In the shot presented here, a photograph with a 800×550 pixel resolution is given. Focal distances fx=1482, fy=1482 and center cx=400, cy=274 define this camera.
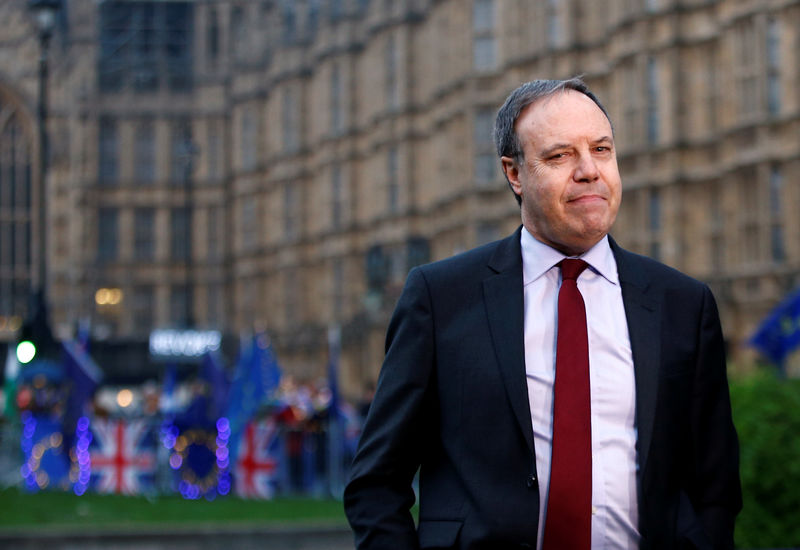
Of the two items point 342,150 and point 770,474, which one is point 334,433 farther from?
point 342,150

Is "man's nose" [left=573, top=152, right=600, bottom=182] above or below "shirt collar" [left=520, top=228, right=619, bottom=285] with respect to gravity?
above

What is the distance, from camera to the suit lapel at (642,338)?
3293mm

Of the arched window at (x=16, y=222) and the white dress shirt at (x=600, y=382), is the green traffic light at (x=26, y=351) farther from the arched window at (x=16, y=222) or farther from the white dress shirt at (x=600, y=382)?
the arched window at (x=16, y=222)

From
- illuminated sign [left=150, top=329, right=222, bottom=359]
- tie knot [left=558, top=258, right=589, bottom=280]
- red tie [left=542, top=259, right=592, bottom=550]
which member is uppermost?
tie knot [left=558, top=258, right=589, bottom=280]

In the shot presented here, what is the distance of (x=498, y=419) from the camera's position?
3334 millimetres

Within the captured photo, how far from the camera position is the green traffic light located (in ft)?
66.4

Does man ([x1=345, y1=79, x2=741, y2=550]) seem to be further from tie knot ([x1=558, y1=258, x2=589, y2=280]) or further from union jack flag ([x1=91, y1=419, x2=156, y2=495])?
union jack flag ([x1=91, y1=419, x2=156, y2=495])

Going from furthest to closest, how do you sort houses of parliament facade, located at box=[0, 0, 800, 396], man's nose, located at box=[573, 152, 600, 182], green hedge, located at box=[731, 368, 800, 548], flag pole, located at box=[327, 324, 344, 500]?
1. houses of parliament facade, located at box=[0, 0, 800, 396]
2. flag pole, located at box=[327, 324, 344, 500]
3. green hedge, located at box=[731, 368, 800, 548]
4. man's nose, located at box=[573, 152, 600, 182]

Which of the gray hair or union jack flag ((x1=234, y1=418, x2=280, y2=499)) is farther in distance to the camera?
union jack flag ((x1=234, y1=418, x2=280, y2=499))

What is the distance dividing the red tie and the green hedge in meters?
5.45

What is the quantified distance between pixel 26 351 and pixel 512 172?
57.8ft

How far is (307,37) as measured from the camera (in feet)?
156

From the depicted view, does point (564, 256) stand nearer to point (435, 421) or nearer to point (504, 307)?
point (504, 307)

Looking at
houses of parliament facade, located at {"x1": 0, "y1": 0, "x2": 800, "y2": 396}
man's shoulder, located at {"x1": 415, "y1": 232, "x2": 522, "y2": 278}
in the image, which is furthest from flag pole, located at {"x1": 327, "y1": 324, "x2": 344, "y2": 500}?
man's shoulder, located at {"x1": 415, "y1": 232, "x2": 522, "y2": 278}
